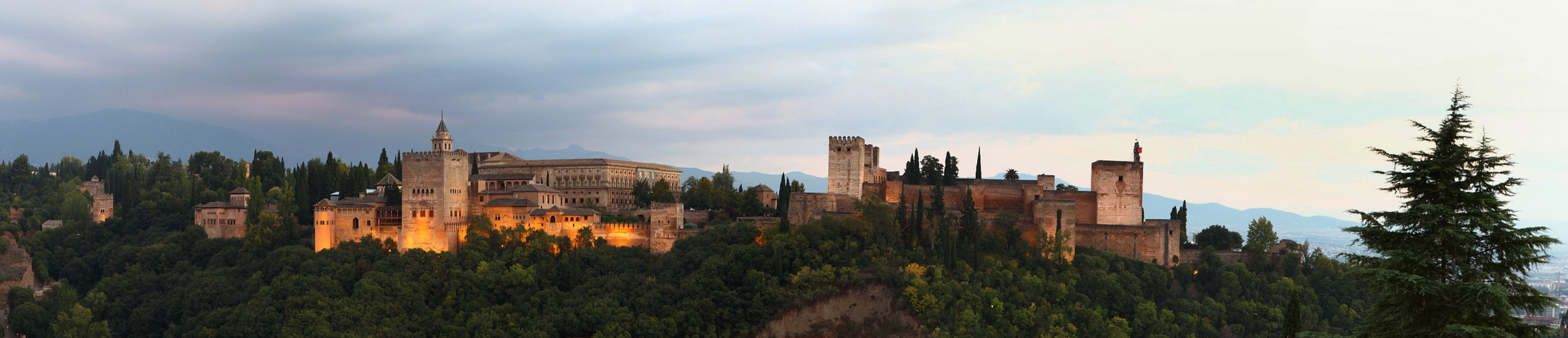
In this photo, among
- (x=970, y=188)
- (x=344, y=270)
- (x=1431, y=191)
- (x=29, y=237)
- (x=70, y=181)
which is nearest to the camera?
(x=1431, y=191)

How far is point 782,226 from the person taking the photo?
51625mm

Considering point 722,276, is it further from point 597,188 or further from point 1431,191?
point 1431,191

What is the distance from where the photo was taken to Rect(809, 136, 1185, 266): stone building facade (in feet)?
171

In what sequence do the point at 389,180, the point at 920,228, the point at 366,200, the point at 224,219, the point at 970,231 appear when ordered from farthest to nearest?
1. the point at 224,219
2. the point at 389,180
3. the point at 366,200
4. the point at 920,228
5. the point at 970,231

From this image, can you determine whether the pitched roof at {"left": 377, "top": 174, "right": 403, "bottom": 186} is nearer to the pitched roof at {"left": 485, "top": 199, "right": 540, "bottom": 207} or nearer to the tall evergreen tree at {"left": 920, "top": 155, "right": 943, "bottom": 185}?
the pitched roof at {"left": 485, "top": 199, "right": 540, "bottom": 207}

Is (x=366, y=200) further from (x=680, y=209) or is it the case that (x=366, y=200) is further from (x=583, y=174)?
(x=583, y=174)

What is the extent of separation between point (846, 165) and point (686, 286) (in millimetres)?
13840

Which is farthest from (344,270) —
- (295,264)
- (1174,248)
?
(1174,248)

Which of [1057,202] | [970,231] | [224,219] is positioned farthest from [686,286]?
[224,219]

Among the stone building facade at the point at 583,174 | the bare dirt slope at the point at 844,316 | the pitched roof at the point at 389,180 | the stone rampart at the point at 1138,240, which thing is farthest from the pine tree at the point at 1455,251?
the stone building facade at the point at 583,174

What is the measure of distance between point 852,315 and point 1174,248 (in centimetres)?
1875

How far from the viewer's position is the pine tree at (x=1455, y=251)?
13.4m

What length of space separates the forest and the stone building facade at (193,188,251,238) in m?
1.62

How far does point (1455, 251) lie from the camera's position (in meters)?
13.6
